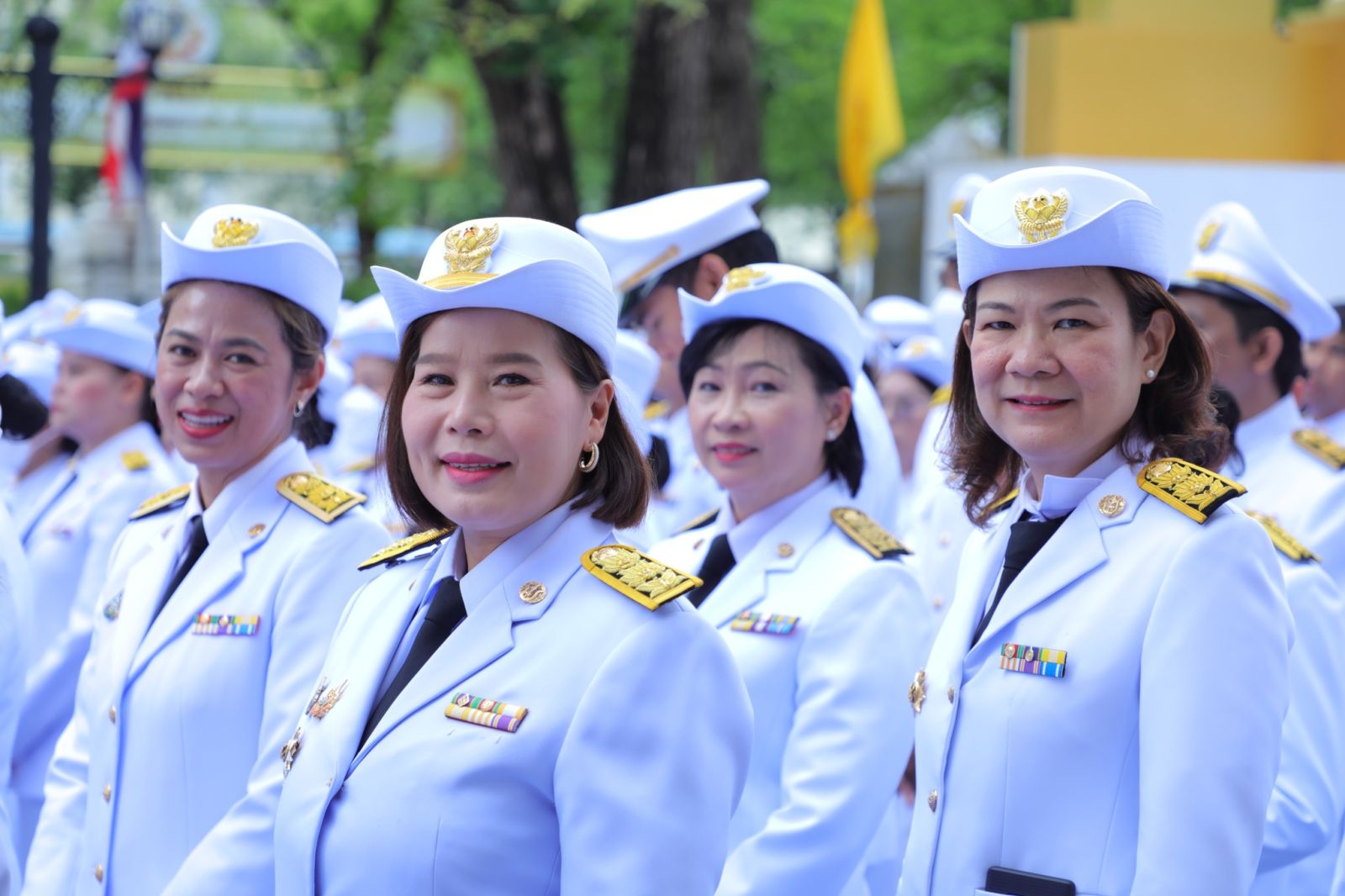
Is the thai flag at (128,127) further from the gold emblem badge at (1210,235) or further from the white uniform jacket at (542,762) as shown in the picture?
the white uniform jacket at (542,762)

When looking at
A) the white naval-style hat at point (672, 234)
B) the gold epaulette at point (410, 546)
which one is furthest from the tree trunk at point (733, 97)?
the gold epaulette at point (410, 546)

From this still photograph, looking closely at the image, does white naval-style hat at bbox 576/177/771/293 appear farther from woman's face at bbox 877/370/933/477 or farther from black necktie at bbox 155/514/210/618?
woman's face at bbox 877/370/933/477

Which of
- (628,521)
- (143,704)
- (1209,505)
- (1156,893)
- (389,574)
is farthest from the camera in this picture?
(143,704)

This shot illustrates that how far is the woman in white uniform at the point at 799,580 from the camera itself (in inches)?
144

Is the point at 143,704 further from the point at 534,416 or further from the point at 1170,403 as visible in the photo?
the point at 1170,403

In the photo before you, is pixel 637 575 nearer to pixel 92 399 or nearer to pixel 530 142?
pixel 92 399

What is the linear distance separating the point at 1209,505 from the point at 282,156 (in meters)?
22.2

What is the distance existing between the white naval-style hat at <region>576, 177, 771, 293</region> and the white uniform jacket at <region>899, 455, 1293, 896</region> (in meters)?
2.24

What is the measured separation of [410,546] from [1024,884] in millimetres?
1277

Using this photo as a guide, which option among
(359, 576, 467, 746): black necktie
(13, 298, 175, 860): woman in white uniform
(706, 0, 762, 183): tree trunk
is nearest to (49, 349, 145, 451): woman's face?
(13, 298, 175, 860): woman in white uniform

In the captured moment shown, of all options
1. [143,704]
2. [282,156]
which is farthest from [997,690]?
[282,156]

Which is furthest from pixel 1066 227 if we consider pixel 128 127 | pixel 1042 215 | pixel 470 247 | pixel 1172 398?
pixel 128 127

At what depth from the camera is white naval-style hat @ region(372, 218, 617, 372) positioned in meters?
2.70

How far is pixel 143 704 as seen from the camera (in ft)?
11.6
